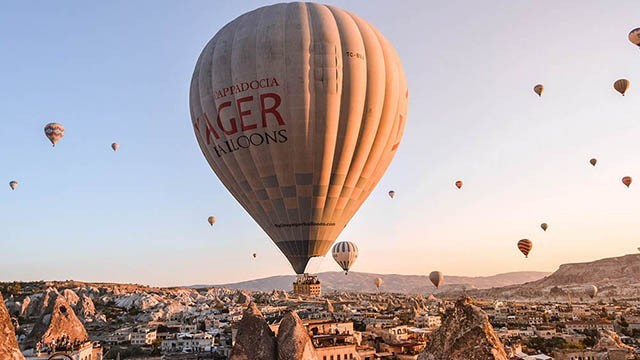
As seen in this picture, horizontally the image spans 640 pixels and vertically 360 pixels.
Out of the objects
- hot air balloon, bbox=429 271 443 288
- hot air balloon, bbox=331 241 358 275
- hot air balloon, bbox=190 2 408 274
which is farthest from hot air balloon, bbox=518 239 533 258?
hot air balloon, bbox=331 241 358 275

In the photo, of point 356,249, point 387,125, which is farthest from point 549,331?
point 387,125

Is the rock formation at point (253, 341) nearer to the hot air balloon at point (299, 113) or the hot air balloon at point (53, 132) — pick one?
the hot air balloon at point (299, 113)

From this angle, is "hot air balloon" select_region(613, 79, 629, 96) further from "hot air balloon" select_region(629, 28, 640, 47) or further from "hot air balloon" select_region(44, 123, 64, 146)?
"hot air balloon" select_region(44, 123, 64, 146)

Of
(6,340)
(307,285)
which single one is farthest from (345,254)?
(6,340)

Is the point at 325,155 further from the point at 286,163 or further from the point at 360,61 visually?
the point at 360,61

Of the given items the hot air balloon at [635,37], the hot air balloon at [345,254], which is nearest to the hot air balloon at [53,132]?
the hot air balloon at [635,37]

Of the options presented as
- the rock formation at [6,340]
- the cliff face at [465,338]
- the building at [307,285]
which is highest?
the building at [307,285]
